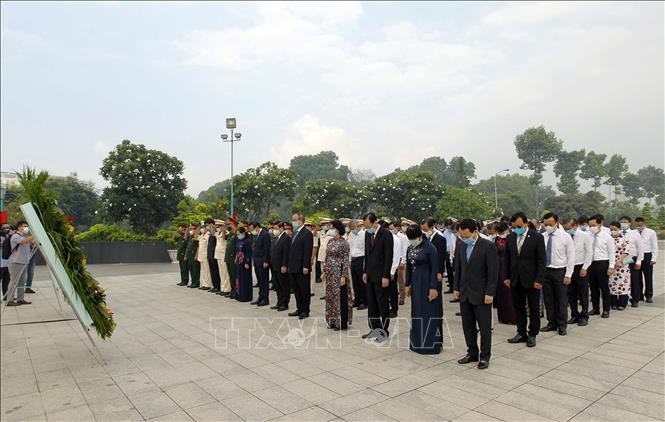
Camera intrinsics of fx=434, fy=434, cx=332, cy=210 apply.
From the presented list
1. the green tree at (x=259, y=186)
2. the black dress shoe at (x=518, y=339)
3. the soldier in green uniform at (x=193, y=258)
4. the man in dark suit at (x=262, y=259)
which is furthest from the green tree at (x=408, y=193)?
the black dress shoe at (x=518, y=339)

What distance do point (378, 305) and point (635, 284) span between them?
5775 mm

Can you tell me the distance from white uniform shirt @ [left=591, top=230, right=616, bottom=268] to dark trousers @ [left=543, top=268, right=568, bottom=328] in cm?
167

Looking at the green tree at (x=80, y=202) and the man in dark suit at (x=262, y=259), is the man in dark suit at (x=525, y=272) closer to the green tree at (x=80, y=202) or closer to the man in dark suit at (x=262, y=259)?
the man in dark suit at (x=262, y=259)

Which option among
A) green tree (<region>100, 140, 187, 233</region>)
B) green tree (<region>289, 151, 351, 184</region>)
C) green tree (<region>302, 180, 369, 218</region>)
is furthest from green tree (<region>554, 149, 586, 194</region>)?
green tree (<region>100, 140, 187, 233</region>)

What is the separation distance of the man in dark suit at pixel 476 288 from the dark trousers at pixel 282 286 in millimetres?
3962

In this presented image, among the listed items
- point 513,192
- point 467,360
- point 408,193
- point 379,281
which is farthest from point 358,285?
point 513,192

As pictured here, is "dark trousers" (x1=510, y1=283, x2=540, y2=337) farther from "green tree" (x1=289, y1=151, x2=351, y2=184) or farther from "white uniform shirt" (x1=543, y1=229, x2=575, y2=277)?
"green tree" (x1=289, y1=151, x2=351, y2=184)

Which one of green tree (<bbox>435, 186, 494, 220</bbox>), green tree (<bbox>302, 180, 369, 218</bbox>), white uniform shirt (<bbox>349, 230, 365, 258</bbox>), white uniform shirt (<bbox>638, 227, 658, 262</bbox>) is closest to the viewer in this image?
white uniform shirt (<bbox>349, 230, 365, 258</bbox>)

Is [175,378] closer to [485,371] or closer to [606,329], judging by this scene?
[485,371]

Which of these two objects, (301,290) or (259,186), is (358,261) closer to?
(301,290)

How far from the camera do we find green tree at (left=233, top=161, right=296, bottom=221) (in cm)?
3362

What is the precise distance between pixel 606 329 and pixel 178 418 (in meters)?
6.10

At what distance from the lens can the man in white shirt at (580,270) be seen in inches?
271

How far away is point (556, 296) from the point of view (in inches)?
246
